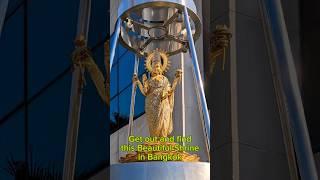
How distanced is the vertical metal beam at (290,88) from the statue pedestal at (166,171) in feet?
5.28

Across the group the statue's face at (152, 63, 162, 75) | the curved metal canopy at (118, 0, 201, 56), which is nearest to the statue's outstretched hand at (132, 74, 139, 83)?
the curved metal canopy at (118, 0, 201, 56)

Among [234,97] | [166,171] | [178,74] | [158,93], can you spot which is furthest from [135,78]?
[234,97]

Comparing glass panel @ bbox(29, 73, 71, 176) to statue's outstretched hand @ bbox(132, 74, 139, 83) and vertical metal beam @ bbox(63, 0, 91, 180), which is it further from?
vertical metal beam @ bbox(63, 0, 91, 180)

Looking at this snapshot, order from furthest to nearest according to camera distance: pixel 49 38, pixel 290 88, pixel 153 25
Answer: pixel 49 38
pixel 153 25
pixel 290 88

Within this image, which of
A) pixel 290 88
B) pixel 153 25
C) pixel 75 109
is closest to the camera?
pixel 290 88

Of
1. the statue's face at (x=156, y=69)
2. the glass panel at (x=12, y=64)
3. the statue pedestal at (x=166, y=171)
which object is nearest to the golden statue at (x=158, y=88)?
the statue's face at (x=156, y=69)

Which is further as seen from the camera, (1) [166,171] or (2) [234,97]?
(1) [166,171]

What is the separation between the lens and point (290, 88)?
6.94 ft

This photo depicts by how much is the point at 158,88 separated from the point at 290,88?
270 centimetres

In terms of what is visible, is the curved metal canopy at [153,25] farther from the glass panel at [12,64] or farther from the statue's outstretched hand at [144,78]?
the glass panel at [12,64]

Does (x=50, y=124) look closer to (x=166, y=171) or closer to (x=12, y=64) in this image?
(x=12, y=64)

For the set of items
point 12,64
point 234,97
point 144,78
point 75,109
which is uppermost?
point 12,64

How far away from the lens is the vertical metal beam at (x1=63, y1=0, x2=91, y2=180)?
2963 millimetres

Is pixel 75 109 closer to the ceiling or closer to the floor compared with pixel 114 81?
closer to the floor
